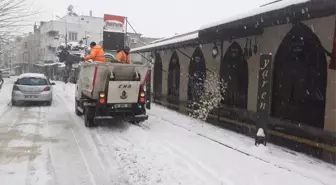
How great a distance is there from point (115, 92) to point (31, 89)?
6.97m

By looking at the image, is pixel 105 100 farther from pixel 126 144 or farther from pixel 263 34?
pixel 263 34

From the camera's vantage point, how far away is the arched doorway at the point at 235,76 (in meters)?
10.2

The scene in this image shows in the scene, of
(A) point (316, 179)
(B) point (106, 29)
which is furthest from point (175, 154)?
(B) point (106, 29)

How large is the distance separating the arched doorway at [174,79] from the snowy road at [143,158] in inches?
221

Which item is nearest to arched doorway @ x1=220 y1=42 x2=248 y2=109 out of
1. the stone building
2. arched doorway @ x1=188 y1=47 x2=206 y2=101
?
the stone building

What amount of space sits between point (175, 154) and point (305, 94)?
11.5 feet

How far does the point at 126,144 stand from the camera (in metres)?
7.84

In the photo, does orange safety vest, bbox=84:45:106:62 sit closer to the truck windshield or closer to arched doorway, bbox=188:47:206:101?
arched doorway, bbox=188:47:206:101

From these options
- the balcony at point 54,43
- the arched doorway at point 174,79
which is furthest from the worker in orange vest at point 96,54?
the balcony at point 54,43

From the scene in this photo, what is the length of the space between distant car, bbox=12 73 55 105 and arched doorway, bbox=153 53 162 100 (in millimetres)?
6251

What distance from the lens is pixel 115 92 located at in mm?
9570

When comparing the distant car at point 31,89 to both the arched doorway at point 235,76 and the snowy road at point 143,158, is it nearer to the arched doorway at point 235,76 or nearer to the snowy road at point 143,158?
the snowy road at point 143,158

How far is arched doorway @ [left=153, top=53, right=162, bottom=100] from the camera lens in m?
18.6

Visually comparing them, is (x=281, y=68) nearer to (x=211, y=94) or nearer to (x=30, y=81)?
(x=211, y=94)
